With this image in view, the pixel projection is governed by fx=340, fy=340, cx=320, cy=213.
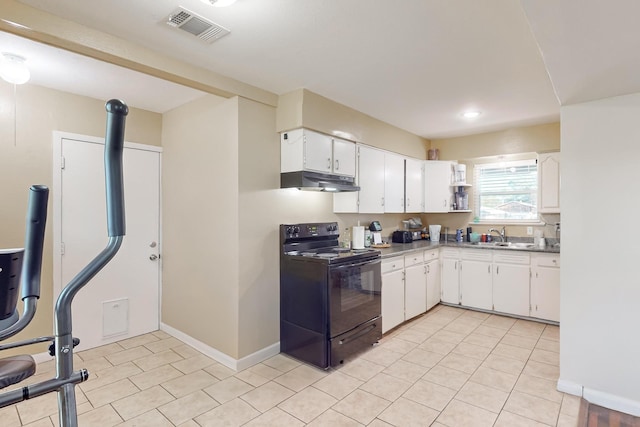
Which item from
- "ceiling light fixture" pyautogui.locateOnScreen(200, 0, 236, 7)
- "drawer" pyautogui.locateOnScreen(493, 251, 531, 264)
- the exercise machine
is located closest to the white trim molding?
"drawer" pyautogui.locateOnScreen(493, 251, 531, 264)

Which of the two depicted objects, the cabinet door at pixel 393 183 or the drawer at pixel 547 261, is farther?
the cabinet door at pixel 393 183

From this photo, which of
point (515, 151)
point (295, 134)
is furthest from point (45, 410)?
point (515, 151)

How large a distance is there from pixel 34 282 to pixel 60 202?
7.69 ft

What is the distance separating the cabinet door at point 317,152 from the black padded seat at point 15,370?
2.31m

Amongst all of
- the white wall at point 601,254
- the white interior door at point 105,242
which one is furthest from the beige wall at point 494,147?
the white interior door at point 105,242

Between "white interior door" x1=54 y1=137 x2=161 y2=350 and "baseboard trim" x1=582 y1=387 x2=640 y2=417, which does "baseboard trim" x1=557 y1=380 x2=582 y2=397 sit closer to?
"baseboard trim" x1=582 y1=387 x2=640 y2=417

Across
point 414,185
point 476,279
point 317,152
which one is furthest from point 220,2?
point 476,279

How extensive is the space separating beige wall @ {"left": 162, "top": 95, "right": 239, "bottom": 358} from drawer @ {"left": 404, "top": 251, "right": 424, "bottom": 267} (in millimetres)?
2028

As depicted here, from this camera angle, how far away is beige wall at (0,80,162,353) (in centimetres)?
289

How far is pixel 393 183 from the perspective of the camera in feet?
14.7

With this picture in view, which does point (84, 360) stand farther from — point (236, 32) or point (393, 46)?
point (393, 46)

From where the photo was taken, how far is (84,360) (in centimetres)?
312

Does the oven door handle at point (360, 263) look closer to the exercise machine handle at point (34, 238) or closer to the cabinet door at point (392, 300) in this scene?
the cabinet door at point (392, 300)

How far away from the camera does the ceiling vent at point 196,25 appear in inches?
76.2
